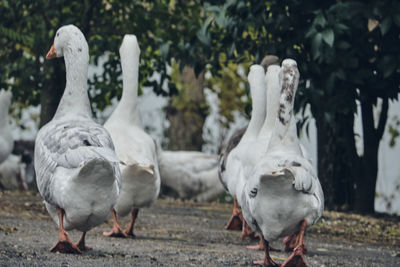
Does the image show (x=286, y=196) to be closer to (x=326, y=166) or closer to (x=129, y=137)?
(x=129, y=137)

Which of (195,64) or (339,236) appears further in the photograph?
(195,64)

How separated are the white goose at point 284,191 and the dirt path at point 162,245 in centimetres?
42

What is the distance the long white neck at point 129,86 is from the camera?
25.6 feet

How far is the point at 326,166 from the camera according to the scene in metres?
12.2

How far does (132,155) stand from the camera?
706 centimetres

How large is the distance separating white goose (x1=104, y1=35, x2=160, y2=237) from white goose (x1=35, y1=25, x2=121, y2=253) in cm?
95

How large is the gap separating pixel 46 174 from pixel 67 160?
0.29m

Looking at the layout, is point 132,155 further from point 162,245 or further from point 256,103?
point 256,103

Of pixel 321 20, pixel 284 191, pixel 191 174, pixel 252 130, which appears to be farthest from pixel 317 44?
pixel 191 174

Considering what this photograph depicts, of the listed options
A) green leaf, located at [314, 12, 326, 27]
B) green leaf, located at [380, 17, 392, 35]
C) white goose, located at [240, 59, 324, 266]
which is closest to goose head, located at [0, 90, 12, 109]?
green leaf, located at [314, 12, 326, 27]

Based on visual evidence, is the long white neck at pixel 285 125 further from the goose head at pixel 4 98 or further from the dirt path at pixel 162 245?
the goose head at pixel 4 98

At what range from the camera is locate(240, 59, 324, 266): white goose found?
5.29 m

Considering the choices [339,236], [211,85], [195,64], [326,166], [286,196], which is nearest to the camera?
[286,196]

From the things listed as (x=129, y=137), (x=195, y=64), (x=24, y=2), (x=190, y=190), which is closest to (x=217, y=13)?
(x=195, y=64)
